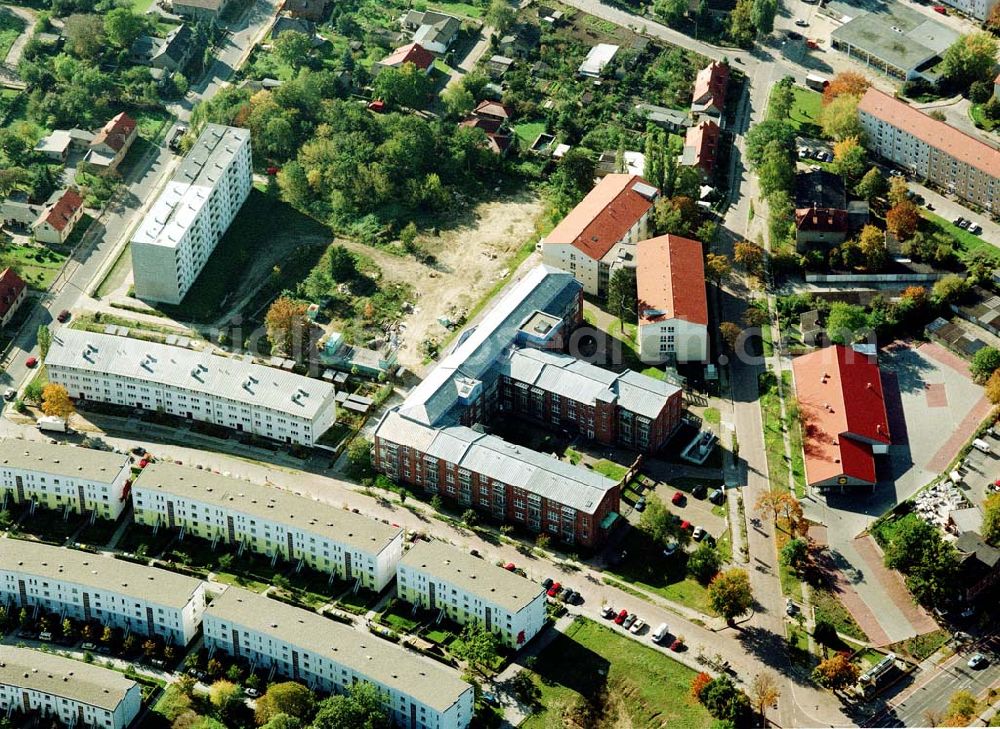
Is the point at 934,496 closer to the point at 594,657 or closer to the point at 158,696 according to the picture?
the point at 594,657

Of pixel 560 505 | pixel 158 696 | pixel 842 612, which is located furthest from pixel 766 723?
pixel 158 696

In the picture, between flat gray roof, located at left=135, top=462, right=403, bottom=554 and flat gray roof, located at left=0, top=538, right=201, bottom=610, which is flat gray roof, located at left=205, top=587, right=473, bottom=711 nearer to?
flat gray roof, located at left=0, top=538, right=201, bottom=610

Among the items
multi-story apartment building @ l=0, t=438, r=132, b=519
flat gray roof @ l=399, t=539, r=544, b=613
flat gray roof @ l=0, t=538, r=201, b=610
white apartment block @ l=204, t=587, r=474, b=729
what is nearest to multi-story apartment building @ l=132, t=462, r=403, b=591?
multi-story apartment building @ l=0, t=438, r=132, b=519

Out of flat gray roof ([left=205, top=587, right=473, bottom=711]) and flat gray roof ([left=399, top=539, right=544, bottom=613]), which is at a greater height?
flat gray roof ([left=399, top=539, right=544, bottom=613])

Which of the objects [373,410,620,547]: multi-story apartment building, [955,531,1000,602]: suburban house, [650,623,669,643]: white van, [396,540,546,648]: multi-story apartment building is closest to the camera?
[396,540,546,648]: multi-story apartment building

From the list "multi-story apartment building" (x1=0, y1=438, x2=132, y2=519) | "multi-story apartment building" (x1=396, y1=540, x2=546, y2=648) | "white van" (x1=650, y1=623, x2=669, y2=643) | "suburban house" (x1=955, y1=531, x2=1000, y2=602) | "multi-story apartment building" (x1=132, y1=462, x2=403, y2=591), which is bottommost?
"multi-story apartment building" (x1=0, y1=438, x2=132, y2=519)

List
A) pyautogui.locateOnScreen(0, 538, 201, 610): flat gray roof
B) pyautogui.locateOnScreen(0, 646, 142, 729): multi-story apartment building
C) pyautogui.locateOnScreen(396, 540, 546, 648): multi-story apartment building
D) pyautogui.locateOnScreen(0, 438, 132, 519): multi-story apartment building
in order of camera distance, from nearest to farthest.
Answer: pyautogui.locateOnScreen(0, 646, 142, 729): multi-story apartment building, pyautogui.locateOnScreen(396, 540, 546, 648): multi-story apartment building, pyautogui.locateOnScreen(0, 538, 201, 610): flat gray roof, pyautogui.locateOnScreen(0, 438, 132, 519): multi-story apartment building

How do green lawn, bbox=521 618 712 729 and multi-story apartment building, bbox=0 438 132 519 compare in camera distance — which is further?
multi-story apartment building, bbox=0 438 132 519
